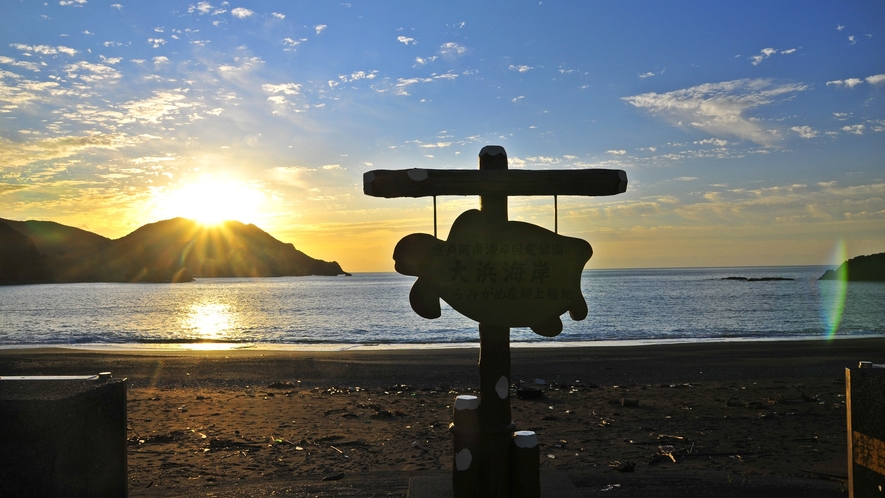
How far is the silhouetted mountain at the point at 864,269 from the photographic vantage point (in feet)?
468

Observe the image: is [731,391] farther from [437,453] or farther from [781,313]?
[781,313]

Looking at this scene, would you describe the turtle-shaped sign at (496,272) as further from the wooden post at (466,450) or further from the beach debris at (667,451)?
the beach debris at (667,451)

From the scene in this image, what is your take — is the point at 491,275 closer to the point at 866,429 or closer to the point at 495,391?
the point at 495,391

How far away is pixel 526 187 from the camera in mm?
5121

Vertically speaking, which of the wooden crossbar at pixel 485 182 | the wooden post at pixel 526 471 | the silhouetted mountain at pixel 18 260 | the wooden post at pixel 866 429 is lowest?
the wooden post at pixel 526 471

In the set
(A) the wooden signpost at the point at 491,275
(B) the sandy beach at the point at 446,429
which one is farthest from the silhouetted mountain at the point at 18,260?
(A) the wooden signpost at the point at 491,275

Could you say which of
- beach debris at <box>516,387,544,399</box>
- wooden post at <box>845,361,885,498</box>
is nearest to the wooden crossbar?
wooden post at <box>845,361,885,498</box>

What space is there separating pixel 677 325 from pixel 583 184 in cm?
4089

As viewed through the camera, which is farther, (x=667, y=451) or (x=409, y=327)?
(x=409, y=327)

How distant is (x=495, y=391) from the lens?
5.11 metres

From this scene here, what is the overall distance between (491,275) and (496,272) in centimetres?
5

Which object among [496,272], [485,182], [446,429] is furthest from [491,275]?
[446,429]

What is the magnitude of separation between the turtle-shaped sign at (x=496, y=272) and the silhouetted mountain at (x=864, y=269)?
552 feet

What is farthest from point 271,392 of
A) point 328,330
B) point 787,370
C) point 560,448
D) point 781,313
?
point 781,313
